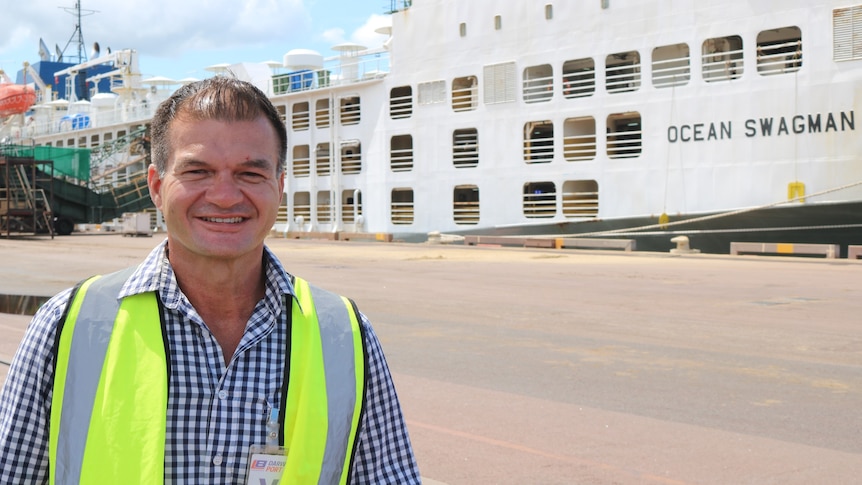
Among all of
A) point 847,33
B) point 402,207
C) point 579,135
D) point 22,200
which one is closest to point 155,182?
point 847,33

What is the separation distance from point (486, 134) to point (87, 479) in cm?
2505

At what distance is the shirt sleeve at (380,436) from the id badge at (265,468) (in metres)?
0.21

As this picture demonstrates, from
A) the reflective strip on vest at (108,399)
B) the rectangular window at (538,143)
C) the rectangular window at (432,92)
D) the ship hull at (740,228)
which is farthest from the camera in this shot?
the rectangular window at (432,92)

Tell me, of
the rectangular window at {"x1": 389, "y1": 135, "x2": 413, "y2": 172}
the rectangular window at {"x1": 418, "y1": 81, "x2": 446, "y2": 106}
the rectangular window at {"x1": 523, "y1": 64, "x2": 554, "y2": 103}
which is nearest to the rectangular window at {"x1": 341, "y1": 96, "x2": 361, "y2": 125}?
the rectangular window at {"x1": 389, "y1": 135, "x2": 413, "y2": 172}

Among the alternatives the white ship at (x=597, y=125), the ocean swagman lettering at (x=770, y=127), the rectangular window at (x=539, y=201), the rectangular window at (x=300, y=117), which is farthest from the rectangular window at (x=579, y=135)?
the rectangular window at (x=300, y=117)

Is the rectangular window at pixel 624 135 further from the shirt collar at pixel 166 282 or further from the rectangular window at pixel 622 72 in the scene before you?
the shirt collar at pixel 166 282

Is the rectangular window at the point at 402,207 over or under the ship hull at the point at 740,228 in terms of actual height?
over

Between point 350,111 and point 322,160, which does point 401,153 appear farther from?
point 322,160

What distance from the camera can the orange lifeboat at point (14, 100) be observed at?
1813 inches

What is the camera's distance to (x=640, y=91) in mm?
22906

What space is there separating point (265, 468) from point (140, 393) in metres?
0.28

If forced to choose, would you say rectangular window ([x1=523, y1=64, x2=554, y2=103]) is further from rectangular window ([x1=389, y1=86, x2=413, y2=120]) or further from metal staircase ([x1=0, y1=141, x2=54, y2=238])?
metal staircase ([x1=0, y1=141, x2=54, y2=238])

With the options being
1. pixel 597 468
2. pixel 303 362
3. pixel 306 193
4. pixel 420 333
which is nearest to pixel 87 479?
pixel 303 362

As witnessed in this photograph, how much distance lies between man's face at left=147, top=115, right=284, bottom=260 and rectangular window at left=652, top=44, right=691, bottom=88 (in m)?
21.1
